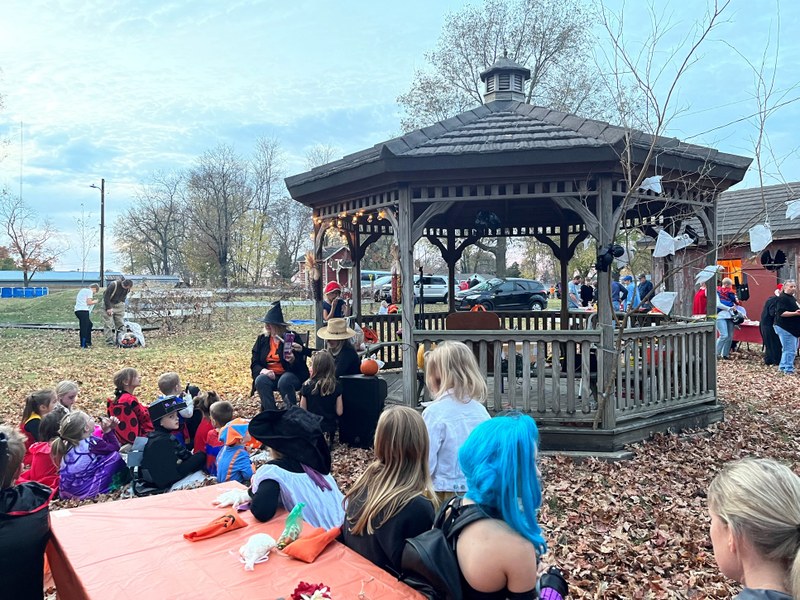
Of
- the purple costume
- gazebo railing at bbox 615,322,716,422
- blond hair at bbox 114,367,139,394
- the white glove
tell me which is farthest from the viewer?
gazebo railing at bbox 615,322,716,422

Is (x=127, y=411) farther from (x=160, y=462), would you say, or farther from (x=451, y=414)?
(x=451, y=414)

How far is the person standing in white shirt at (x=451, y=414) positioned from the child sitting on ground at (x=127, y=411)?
347 centimetres

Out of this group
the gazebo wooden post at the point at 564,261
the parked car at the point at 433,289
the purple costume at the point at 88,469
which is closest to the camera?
the purple costume at the point at 88,469

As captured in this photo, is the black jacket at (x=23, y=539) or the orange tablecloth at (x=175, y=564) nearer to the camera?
the orange tablecloth at (x=175, y=564)

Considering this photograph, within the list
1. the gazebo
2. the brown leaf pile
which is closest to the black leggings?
the brown leaf pile

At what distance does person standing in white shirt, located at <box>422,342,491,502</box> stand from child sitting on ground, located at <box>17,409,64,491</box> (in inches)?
148

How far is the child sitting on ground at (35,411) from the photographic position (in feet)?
18.2

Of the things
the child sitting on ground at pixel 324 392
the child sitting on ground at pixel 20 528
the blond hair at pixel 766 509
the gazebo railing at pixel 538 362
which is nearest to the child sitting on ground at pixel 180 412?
the child sitting on ground at pixel 324 392

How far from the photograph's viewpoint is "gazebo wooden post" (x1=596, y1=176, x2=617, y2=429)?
22.1 feet

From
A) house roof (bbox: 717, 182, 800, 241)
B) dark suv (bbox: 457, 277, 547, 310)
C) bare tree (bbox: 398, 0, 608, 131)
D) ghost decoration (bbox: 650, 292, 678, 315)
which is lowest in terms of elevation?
ghost decoration (bbox: 650, 292, 678, 315)

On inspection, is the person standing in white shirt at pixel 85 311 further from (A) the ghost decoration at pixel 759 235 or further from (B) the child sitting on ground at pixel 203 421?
(A) the ghost decoration at pixel 759 235

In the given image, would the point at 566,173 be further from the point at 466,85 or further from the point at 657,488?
the point at 466,85

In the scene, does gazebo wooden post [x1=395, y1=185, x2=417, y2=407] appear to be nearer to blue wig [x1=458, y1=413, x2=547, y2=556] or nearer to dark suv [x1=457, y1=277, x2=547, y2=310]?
blue wig [x1=458, y1=413, x2=547, y2=556]

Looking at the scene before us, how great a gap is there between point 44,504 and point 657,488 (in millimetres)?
5161
